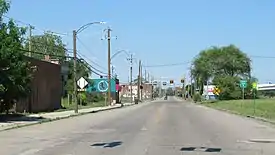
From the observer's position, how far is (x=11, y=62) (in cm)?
3353

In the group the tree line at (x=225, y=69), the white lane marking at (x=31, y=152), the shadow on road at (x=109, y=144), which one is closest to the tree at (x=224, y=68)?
the tree line at (x=225, y=69)

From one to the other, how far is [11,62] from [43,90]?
1819 cm

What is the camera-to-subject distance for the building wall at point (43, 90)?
46594 mm

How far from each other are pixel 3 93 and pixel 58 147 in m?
18.2

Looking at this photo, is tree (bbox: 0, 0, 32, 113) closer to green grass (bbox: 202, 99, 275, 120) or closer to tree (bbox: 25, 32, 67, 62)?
green grass (bbox: 202, 99, 275, 120)

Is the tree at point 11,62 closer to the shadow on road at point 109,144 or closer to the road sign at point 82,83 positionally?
the shadow on road at point 109,144

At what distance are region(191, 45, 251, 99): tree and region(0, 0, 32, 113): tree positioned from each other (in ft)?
222

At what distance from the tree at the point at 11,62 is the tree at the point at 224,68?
67592 millimetres

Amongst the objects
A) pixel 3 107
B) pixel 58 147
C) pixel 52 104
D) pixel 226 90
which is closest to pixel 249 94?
pixel 226 90

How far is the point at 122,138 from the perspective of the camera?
20.8m

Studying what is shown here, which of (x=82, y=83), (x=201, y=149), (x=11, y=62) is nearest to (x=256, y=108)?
(x=82, y=83)

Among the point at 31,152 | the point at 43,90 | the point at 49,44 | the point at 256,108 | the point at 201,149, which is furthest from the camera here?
the point at 49,44

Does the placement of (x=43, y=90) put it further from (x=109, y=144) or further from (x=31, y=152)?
(x=31, y=152)

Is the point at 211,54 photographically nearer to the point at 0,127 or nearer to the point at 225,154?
the point at 0,127
